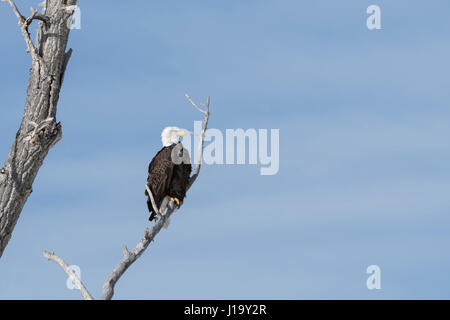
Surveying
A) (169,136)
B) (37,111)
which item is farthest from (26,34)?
(169,136)

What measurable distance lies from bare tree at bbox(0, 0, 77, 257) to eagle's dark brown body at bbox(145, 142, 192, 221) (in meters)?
1.84

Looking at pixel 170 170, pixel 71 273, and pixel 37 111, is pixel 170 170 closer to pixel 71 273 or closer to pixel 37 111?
pixel 37 111

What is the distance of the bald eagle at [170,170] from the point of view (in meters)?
10.4

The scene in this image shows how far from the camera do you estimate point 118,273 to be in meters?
8.50

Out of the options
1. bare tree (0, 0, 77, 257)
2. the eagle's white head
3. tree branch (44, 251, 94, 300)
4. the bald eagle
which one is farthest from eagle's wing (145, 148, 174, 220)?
tree branch (44, 251, 94, 300)

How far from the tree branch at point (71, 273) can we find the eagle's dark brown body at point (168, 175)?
7.24 ft

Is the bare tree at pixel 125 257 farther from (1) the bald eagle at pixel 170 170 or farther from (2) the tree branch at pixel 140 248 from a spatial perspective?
(1) the bald eagle at pixel 170 170

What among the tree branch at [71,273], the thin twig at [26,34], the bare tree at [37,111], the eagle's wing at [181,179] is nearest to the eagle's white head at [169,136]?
the eagle's wing at [181,179]

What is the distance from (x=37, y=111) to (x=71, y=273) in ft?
7.60

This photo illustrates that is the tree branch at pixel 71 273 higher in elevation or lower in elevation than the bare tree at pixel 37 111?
lower

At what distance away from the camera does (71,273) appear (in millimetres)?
8328

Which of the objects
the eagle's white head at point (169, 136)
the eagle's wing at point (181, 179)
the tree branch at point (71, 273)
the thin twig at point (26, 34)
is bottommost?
the tree branch at point (71, 273)
